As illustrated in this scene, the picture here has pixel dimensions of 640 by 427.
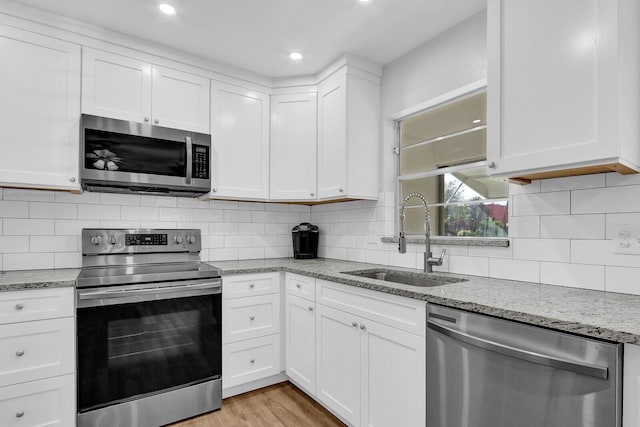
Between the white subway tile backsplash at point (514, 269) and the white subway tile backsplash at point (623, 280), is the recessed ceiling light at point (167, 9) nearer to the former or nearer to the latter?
the white subway tile backsplash at point (514, 269)

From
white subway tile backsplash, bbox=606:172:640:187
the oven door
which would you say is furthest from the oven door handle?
white subway tile backsplash, bbox=606:172:640:187

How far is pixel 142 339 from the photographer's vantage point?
2.02 m

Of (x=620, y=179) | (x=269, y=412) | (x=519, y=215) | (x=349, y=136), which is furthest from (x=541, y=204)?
(x=269, y=412)

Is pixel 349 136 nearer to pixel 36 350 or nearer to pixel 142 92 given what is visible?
pixel 142 92

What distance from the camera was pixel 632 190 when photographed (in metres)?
1.45

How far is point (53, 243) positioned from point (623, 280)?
3.16m

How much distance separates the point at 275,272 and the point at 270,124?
1240mm

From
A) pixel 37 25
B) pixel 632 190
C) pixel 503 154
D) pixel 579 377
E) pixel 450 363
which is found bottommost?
pixel 450 363

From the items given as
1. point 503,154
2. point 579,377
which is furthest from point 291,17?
point 579,377

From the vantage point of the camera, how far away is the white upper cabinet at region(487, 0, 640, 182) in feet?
4.06

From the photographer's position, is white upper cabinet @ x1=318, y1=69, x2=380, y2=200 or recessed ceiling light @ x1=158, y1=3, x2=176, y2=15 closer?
recessed ceiling light @ x1=158, y1=3, x2=176, y2=15

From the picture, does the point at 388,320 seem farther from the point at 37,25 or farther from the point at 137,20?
the point at 37,25

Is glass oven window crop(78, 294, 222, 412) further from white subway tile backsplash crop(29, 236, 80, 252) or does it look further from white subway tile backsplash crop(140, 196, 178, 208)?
white subway tile backsplash crop(140, 196, 178, 208)

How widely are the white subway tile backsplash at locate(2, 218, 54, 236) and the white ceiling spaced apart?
4.24 ft
